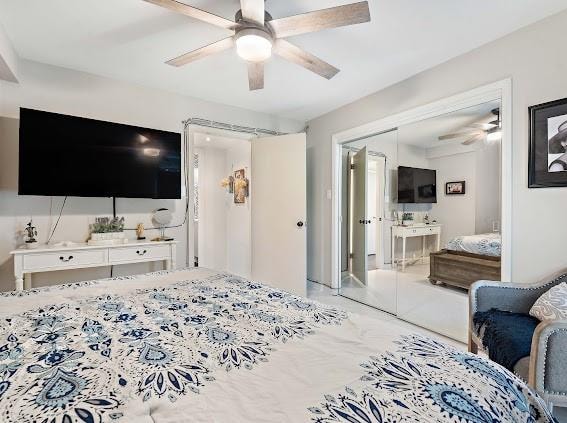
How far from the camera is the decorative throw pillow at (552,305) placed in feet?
5.22

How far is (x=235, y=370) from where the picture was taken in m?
0.79

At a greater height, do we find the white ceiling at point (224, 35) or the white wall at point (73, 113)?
the white ceiling at point (224, 35)

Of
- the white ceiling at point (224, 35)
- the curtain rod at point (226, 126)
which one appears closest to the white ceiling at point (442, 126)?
the white ceiling at point (224, 35)

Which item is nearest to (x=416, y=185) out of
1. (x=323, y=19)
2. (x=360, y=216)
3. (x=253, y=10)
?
(x=360, y=216)

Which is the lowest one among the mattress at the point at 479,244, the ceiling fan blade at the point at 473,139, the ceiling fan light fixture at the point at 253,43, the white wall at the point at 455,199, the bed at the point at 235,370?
the bed at the point at 235,370

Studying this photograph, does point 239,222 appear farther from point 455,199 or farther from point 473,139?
point 473,139

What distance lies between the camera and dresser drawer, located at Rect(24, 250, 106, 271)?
2.31 meters

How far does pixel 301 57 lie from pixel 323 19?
0.44 meters

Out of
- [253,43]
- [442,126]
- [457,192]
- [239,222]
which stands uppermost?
[253,43]

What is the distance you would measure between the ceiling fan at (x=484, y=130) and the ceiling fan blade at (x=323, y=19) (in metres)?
1.52

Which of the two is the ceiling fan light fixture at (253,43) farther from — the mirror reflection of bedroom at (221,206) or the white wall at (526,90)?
the mirror reflection of bedroom at (221,206)

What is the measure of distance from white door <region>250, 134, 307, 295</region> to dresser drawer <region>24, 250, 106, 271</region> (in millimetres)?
1891

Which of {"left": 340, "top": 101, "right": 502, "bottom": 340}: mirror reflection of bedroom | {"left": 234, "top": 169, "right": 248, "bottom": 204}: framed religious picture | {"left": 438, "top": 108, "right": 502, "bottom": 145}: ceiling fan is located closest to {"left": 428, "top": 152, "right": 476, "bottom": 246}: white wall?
{"left": 340, "top": 101, "right": 502, "bottom": 340}: mirror reflection of bedroom

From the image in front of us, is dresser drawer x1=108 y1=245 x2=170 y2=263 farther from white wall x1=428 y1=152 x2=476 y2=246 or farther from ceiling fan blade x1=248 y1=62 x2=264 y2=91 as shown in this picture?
white wall x1=428 y1=152 x2=476 y2=246
